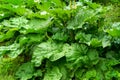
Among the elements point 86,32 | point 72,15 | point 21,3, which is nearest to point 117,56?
point 86,32

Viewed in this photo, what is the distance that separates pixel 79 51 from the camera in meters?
3.79

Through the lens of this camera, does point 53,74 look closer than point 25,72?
Yes

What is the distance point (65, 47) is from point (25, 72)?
0.67m

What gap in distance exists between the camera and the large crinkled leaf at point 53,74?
383cm

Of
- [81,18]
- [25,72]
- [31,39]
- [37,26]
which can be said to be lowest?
[25,72]

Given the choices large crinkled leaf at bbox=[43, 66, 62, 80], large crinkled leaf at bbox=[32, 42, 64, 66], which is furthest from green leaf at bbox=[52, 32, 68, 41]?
large crinkled leaf at bbox=[43, 66, 62, 80]

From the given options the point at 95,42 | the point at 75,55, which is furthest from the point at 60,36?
the point at 95,42

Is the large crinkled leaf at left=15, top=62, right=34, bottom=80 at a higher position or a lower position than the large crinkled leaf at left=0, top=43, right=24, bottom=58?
lower

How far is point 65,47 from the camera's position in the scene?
3920 mm

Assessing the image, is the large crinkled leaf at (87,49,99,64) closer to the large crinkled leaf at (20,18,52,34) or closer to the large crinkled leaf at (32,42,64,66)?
the large crinkled leaf at (32,42,64,66)

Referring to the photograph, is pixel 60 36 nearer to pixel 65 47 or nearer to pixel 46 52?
pixel 65 47

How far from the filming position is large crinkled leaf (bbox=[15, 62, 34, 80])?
3.96 metres

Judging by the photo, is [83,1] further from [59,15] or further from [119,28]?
[119,28]

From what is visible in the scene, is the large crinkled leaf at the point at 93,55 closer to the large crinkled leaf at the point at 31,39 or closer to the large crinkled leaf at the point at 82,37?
the large crinkled leaf at the point at 82,37
